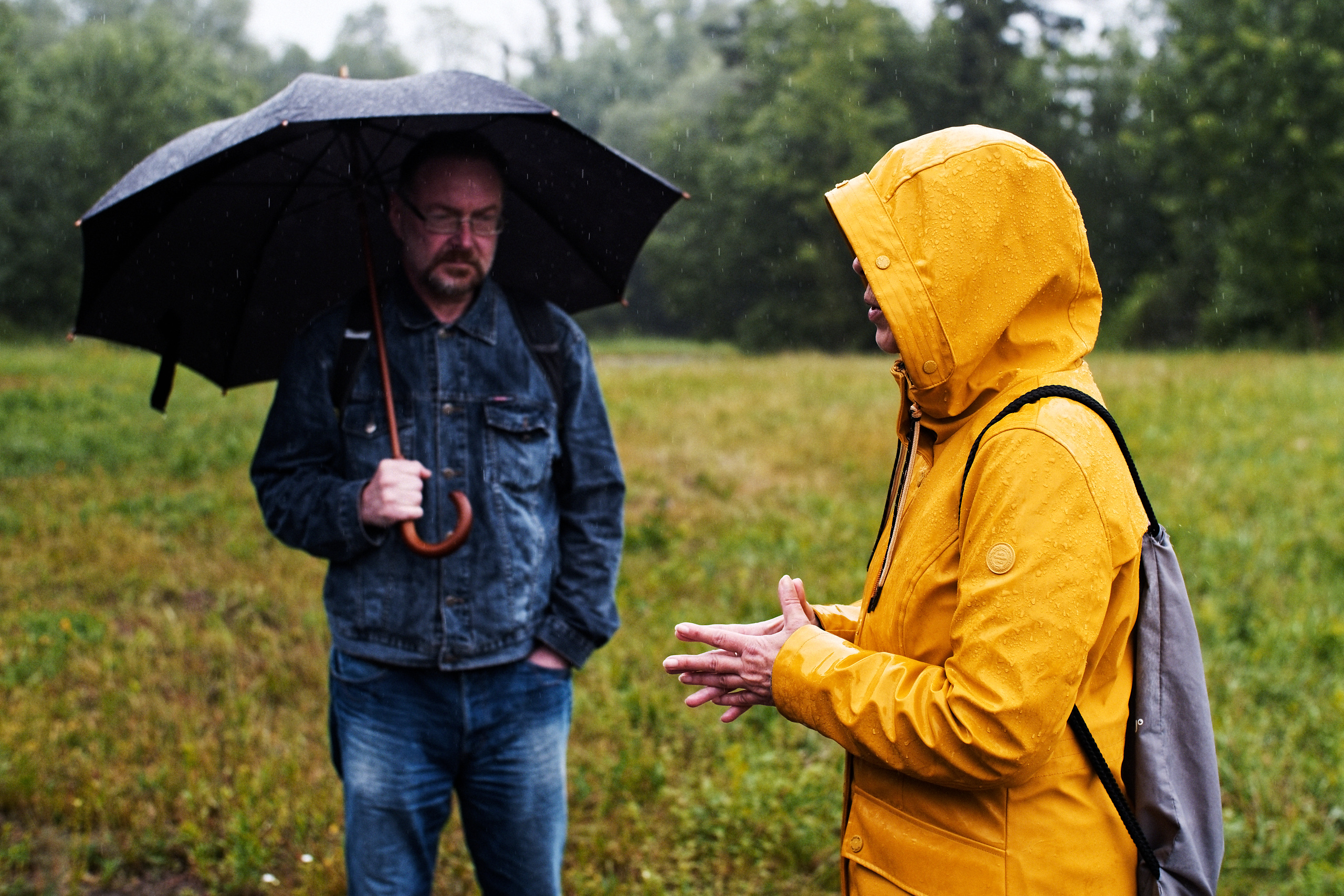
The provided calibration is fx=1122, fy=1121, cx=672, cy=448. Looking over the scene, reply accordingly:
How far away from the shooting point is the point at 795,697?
1806 millimetres

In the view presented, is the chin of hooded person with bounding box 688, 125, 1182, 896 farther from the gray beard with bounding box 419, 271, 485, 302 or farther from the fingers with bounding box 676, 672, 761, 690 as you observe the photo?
the gray beard with bounding box 419, 271, 485, 302

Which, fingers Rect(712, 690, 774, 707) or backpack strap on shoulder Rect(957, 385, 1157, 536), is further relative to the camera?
fingers Rect(712, 690, 774, 707)

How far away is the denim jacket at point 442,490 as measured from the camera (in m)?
2.71

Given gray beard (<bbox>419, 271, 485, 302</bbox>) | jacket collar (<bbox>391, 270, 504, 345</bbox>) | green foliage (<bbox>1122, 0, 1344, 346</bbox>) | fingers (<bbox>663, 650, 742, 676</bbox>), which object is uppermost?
green foliage (<bbox>1122, 0, 1344, 346</bbox>)

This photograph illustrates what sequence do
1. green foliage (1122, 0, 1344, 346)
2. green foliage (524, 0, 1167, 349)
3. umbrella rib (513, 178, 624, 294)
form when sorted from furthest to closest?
1. green foliage (524, 0, 1167, 349)
2. green foliage (1122, 0, 1344, 346)
3. umbrella rib (513, 178, 624, 294)

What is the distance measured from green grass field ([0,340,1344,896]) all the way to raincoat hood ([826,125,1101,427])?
2.67m

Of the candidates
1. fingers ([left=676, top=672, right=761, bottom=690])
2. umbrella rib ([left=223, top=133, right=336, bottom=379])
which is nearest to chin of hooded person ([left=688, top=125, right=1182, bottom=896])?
fingers ([left=676, top=672, right=761, bottom=690])

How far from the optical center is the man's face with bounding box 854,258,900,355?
178 centimetres

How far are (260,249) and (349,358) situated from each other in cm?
52

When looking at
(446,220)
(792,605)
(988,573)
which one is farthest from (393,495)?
(988,573)

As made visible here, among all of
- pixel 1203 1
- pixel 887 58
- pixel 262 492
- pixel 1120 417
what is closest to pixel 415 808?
pixel 262 492

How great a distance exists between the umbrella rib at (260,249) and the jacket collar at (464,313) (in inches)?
15.1

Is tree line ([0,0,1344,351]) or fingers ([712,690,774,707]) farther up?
tree line ([0,0,1344,351])

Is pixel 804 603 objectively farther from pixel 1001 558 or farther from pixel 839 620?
pixel 1001 558
